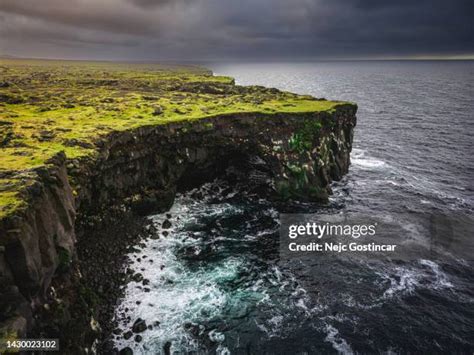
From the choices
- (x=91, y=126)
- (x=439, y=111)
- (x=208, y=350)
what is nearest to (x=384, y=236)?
(x=208, y=350)

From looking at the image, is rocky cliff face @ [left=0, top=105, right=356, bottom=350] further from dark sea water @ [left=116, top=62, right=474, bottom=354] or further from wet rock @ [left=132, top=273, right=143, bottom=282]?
wet rock @ [left=132, top=273, right=143, bottom=282]

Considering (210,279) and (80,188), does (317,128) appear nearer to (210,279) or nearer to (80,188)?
(210,279)

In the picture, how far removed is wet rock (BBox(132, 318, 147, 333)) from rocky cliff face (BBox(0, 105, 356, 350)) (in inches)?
330

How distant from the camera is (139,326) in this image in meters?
28.6

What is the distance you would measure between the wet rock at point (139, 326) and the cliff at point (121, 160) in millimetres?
8084

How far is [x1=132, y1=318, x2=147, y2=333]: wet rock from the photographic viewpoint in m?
28.4

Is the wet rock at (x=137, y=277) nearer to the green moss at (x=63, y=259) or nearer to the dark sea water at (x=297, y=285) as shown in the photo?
the dark sea water at (x=297, y=285)

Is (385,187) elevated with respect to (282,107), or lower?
lower

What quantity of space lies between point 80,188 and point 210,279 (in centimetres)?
1633

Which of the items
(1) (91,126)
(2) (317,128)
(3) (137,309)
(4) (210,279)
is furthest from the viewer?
(2) (317,128)

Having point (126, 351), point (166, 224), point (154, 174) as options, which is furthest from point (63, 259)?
point (154, 174)

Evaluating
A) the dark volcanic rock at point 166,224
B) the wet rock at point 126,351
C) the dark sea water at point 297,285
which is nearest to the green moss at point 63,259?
the dark sea water at point 297,285

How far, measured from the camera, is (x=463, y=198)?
5606 cm

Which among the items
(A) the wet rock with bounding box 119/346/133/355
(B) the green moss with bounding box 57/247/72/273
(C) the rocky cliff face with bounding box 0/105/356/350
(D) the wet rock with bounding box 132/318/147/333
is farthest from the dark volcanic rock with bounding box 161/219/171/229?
(B) the green moss with bounding box 57/247/72/273
